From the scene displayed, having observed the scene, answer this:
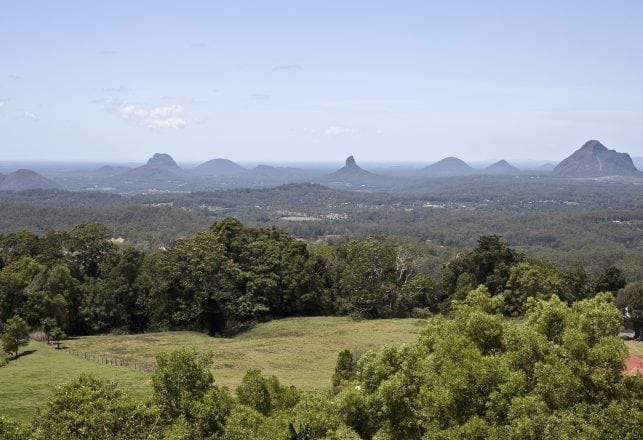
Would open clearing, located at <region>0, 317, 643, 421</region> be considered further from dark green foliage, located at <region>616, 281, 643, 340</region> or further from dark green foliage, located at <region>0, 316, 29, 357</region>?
dark green foliage, located at <region>616, 281, 643, 340</region>

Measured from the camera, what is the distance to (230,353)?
36938mm

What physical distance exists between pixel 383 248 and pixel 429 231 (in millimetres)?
117511

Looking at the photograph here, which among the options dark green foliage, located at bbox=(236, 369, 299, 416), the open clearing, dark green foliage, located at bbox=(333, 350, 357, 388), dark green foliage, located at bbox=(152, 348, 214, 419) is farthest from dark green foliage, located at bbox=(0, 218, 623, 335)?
dark green foliage, located at bbox=(152, 348, 214, 419)

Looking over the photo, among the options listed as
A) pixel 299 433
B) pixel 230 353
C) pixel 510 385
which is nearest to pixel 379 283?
pixel 230 353

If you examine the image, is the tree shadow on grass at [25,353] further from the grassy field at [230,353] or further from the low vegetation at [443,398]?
the low vegetation at [443,398]

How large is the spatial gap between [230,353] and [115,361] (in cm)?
720

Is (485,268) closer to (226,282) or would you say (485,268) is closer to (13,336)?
(226,282)

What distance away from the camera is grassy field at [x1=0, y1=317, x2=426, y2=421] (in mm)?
27875

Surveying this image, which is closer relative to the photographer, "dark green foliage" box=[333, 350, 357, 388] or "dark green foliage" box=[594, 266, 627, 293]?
"dark green foliage" box=[333, 350, 357, 388]

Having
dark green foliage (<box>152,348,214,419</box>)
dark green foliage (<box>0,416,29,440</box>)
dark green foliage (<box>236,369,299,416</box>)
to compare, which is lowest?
dark green foliage (<box>236,369,299,416</box>)

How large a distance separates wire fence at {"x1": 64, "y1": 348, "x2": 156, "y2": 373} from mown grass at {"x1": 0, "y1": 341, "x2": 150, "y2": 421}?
2.41ft

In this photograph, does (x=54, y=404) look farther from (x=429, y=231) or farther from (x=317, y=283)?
(x=429, y=231)

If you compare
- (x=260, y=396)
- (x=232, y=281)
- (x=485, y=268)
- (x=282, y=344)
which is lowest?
(x=282, y=344)

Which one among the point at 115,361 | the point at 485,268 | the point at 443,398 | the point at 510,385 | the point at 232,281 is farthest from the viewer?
the point at 485,268
